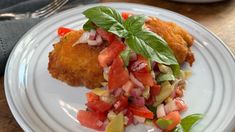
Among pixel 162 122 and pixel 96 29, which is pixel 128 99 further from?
pixel 96 29

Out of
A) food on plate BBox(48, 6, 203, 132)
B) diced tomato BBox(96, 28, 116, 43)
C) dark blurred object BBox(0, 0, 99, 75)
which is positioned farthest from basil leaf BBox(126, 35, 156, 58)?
dark blurred object BBox(0, 0, 99, 75)

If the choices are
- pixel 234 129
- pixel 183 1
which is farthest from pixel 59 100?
pixel 183 1

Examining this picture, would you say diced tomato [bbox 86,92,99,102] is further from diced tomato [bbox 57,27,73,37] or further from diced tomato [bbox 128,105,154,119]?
diced tomato [bbox 57,27,73,37]

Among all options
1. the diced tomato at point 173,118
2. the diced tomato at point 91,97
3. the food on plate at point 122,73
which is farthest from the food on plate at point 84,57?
the diced tomato at point 173,118

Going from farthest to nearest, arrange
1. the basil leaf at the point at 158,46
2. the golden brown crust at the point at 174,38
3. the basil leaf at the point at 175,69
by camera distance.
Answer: the golden brown crust at the point at 174,38 → the basil leaf at the point at 175,69 → the basil leaf at the point at 158,46

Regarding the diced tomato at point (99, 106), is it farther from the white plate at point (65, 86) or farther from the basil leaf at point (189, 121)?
the basil leaf at point (189, 121)
